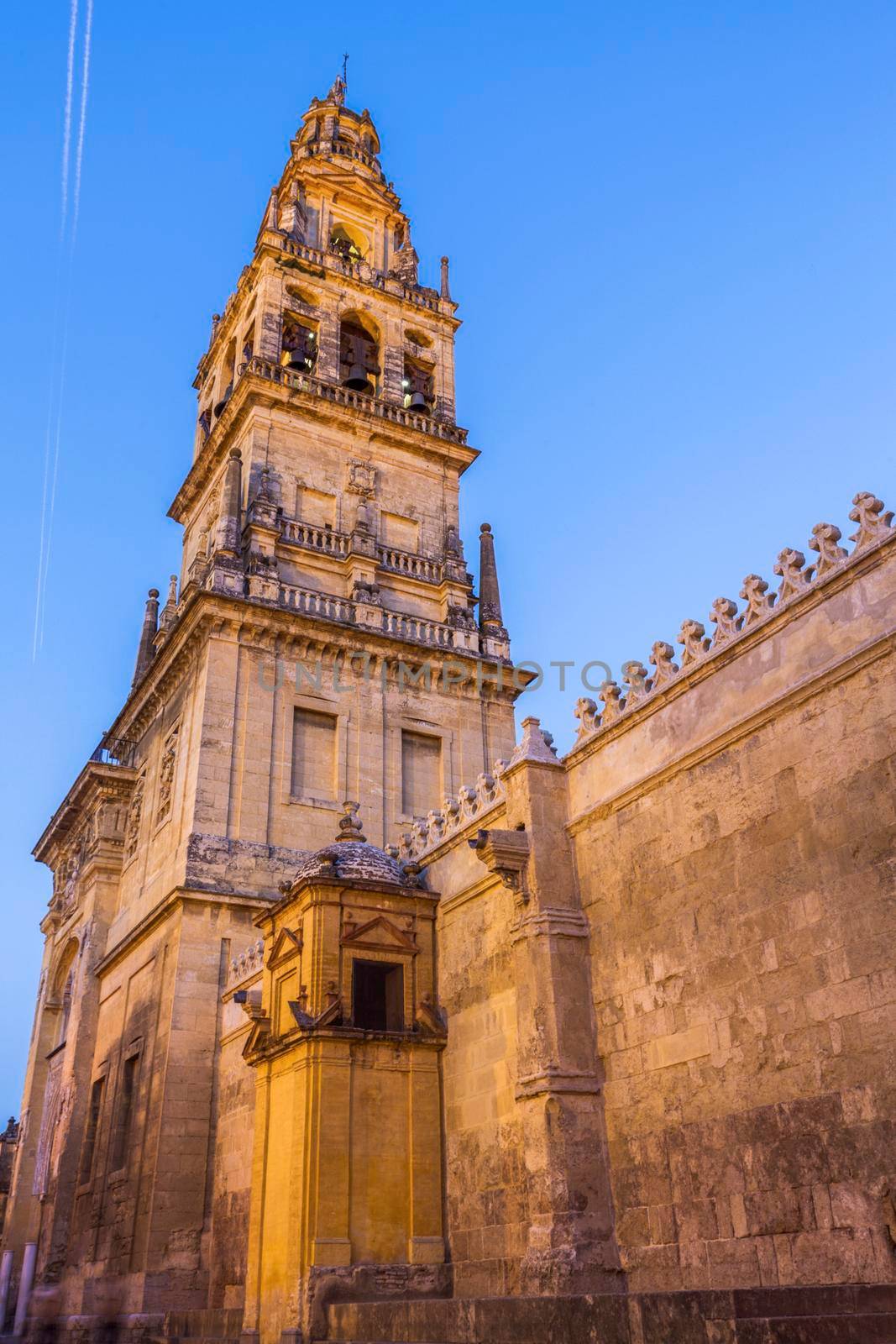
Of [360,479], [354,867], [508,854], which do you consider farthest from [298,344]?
[508,854]

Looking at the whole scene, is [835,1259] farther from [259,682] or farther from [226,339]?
[226,339]

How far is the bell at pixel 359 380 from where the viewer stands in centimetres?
3192

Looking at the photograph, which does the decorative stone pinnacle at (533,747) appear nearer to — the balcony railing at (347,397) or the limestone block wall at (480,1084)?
the limestone block wall at (480,1084)

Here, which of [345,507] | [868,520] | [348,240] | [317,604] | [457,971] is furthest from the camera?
[348,240]

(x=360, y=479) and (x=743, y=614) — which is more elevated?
(x=360, y=479)

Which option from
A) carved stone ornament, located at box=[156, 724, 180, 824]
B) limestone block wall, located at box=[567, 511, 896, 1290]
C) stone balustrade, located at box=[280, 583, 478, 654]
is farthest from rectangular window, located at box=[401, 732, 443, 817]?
limestone block wall, located at box=[567, 511, 896, 1290]

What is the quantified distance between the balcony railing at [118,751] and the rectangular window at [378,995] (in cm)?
1570

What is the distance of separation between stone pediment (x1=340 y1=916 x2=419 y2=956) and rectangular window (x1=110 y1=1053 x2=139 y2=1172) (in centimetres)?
990

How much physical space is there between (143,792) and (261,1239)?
14822 mm

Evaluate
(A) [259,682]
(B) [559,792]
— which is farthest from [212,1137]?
(B) [559,792]

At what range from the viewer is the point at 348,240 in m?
37.2

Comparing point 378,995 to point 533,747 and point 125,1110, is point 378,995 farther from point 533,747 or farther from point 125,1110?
point 125,1110

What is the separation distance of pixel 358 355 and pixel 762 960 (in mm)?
26057

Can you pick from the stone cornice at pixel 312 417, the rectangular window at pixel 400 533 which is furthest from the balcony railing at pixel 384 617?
the stone cornice at pixel 312 417
